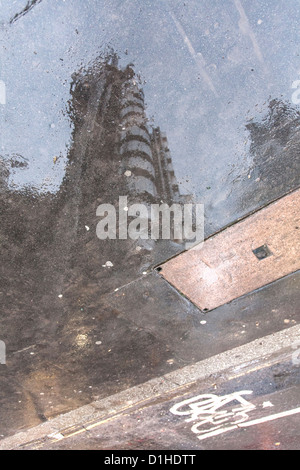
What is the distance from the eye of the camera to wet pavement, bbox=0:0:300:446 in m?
2.22

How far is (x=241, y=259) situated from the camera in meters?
2.59

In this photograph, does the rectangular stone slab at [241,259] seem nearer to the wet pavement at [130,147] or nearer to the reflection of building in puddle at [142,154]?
the wet pavement at [130,147]

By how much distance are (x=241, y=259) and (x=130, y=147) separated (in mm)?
1306

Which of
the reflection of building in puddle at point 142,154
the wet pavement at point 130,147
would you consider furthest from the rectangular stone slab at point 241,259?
the reflection of building in puddle at point 142,154

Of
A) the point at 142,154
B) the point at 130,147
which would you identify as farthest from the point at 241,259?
the point at 130,147

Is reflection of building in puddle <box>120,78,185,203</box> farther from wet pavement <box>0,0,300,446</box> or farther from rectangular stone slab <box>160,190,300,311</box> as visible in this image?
rectangular stone slab <box>160,190,300,311</box>

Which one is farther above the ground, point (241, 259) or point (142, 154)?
point (142, 154)

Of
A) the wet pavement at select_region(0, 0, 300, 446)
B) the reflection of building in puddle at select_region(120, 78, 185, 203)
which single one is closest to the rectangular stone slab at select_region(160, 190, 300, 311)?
the wet pavement at select_region(0, 0, 300, 446)

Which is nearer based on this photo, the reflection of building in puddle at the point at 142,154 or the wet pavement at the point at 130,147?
the wet pavement at the point at 130,147

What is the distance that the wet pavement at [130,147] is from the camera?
2.22 meters

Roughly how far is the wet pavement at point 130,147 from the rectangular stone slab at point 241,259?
3.5 inches

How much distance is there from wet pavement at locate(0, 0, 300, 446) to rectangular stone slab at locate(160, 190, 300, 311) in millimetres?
89

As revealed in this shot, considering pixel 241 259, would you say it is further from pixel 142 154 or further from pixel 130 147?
pixel 130 147
